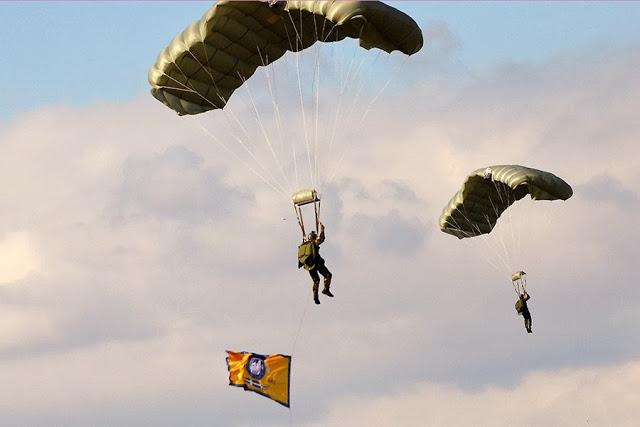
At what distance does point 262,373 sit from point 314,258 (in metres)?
4.17

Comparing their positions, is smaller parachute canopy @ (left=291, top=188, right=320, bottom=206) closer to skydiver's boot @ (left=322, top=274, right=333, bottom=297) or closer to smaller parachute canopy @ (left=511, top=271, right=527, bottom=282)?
skydiver's boot @ (left=322, top=274, right=333, bottom=297)

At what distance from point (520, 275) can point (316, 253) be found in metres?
15.8

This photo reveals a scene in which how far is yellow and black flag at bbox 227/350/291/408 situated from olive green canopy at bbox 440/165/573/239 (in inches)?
456

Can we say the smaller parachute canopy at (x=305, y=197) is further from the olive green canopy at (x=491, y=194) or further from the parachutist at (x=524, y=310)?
the parachutist at (x=524, y=310)

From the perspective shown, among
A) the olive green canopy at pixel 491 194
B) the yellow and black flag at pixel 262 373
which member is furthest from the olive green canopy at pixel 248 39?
the olive green canopy at pixel 491 194

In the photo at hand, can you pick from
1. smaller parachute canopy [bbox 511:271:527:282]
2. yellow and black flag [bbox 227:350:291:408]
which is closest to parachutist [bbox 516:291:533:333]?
smaller parachute canopy [bbox 511:271:527:282]

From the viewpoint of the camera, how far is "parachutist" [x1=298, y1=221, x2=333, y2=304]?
3897cm

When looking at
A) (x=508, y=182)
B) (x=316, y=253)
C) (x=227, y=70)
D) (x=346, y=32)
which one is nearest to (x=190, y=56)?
(x=227, y=70)

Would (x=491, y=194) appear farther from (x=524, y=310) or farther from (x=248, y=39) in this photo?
(x=248, y=39)

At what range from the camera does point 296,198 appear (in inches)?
1574

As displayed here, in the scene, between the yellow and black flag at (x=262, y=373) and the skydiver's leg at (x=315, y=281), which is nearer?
the skydiver's leg at (x=315, y=281)

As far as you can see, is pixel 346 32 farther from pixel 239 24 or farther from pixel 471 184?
pixel 471 184

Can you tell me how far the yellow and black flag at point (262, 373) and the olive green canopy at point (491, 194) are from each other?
38.0 ft

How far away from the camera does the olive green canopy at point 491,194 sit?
49.7 m
